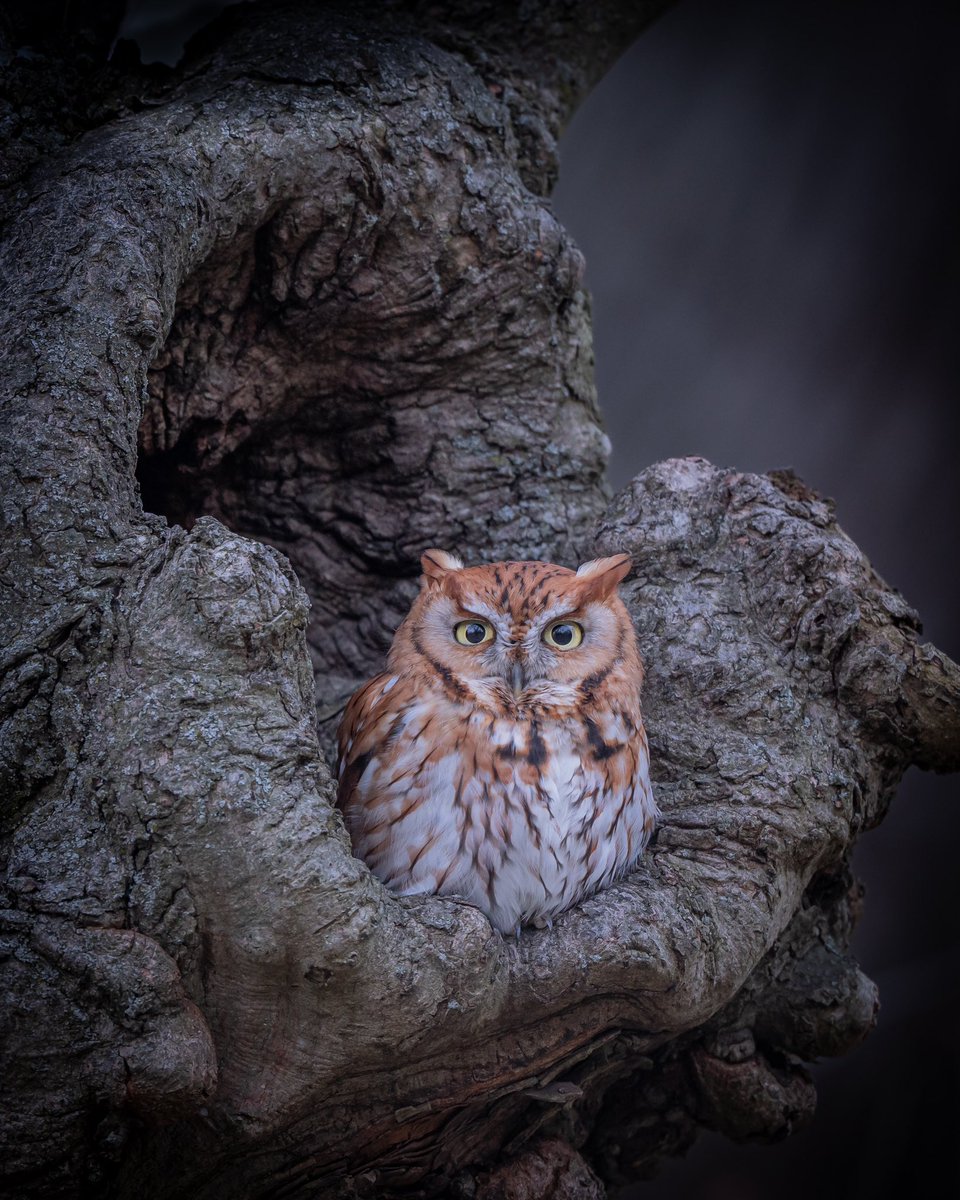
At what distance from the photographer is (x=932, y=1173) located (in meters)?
Result: 2.85

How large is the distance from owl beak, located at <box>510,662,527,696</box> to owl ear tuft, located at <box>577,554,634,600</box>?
14cm

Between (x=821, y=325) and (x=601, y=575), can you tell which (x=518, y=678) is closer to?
(x=601, y=575)

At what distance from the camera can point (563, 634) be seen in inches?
58.6

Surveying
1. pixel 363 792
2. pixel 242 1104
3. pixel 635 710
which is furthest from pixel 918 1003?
pixel 242 1104

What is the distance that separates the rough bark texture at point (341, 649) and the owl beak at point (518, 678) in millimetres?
290

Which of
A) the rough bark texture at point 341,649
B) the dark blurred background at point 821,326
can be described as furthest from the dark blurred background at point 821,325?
the rough bark texture at point 341,649

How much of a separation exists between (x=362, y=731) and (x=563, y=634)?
1.07 feet

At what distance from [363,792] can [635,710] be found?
1.33 ft

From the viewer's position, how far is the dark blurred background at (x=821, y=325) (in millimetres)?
2842

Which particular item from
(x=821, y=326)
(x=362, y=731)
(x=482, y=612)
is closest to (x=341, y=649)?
(x=362, y=731)

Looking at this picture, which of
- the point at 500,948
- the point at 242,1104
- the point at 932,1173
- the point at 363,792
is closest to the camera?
the point at 242,1104

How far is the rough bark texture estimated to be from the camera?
1.10 metres

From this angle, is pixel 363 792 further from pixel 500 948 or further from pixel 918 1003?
pixel 918 1003

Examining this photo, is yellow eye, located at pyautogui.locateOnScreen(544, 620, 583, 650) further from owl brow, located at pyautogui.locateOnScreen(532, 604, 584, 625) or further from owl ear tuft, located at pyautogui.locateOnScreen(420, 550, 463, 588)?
owl ear tuft, located at pyautogui.locateOnScreen(420, 550, 463, 588)
